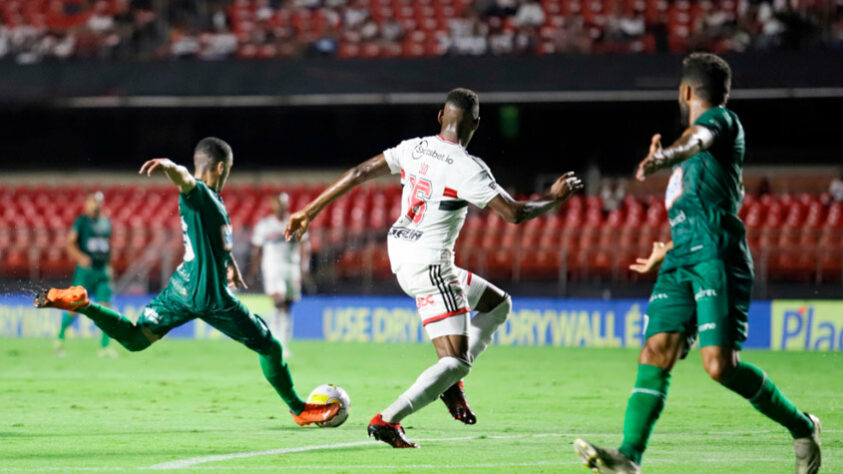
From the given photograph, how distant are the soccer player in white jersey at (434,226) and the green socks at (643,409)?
1648 millimetres

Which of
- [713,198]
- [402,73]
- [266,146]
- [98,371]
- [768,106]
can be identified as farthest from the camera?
[266,146]

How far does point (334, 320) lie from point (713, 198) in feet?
52.5

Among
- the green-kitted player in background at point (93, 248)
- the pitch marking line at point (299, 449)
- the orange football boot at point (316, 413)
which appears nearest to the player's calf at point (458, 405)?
the pitch marking line at point (299, 449)

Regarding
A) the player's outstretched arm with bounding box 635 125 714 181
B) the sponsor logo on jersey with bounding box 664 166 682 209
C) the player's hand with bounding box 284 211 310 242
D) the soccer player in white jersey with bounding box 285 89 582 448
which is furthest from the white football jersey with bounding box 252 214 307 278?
the player's outstretched arm with bounding box 635 125 714 181

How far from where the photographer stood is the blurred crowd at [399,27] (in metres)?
24.6

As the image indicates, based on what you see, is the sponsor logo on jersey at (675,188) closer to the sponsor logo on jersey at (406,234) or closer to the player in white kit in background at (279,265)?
the sponsor logo on jersey at (406,234)

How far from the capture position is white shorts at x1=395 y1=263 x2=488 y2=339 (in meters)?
7.77

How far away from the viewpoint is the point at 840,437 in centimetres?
865

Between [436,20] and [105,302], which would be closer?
[105,302]

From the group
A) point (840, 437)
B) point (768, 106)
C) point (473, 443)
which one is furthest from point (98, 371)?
point (768, 106)

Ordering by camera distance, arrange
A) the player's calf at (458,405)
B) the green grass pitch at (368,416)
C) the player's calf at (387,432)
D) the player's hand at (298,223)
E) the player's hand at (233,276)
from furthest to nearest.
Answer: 1. the player's hand at (233,276)
2. the player's calf at (458,405)
3. the player's hand at (298,223)
4. the player's calf at (387,432)
5. the green grass pitch at (368,416)

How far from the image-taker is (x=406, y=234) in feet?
26.1

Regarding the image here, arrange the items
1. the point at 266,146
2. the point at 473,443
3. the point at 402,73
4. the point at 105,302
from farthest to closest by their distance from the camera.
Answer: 1. the point at 266,146
2. the point at 402,73
3. the point at 105,302
4. the point at 473,443

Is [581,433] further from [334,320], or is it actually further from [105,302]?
[334,320]
